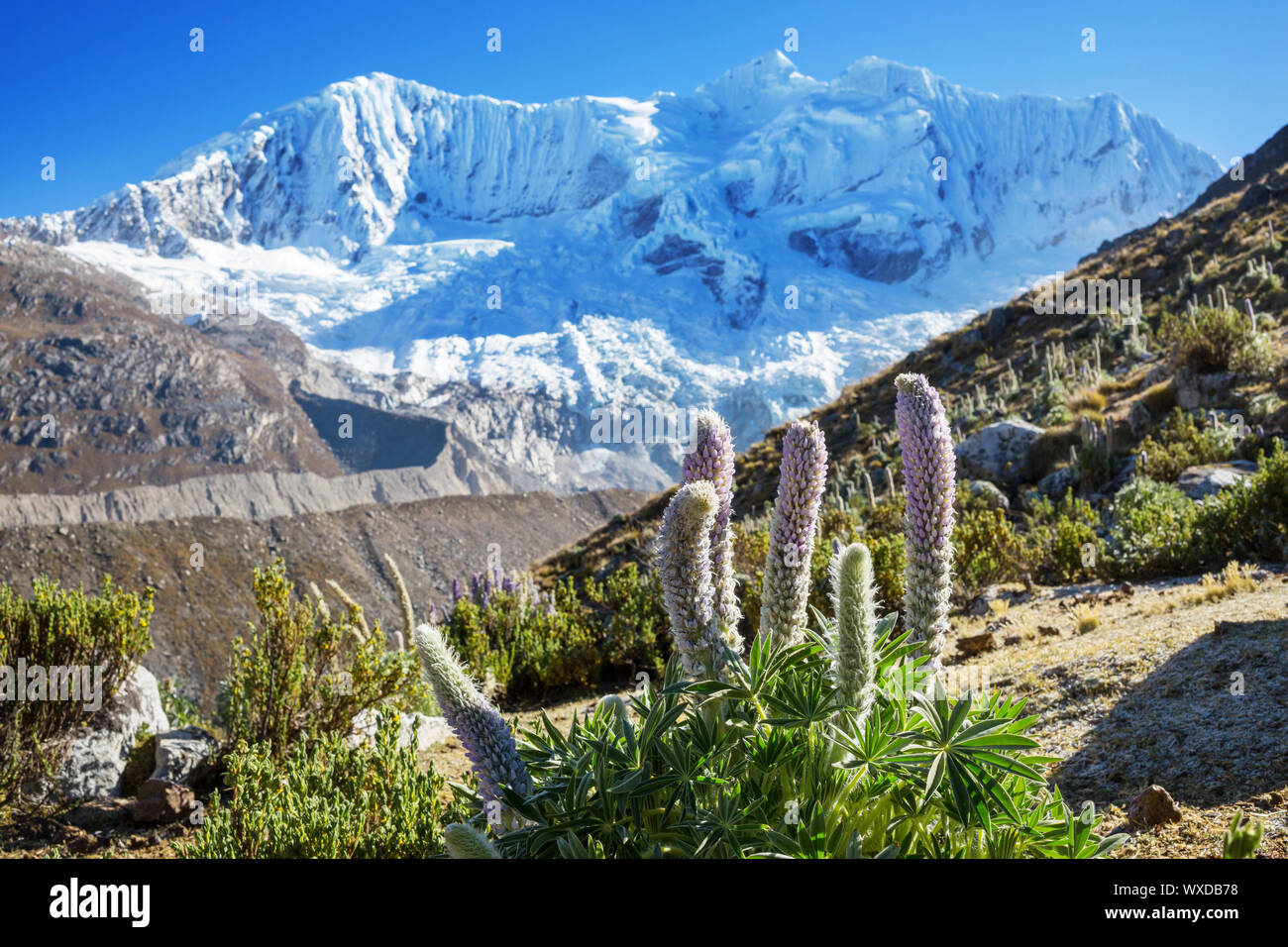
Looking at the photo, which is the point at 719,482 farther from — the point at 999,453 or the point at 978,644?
the point at 999,453

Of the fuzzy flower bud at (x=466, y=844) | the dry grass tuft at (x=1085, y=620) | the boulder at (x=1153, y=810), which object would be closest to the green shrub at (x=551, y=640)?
the dry grass tuft at (x=1085, y=620)

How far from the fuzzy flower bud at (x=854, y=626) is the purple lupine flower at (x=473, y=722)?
2.78 ft

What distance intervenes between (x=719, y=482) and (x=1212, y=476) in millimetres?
8553

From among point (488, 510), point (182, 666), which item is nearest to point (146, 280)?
point (488, 510)

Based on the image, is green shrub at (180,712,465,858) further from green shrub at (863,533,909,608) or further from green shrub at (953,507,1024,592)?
green shrub at (953,507,1024,592)

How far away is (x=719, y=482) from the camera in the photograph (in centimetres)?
226

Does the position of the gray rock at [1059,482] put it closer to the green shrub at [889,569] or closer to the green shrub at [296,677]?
the green shrub at [889,569]

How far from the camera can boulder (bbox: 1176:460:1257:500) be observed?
8273 millimetres

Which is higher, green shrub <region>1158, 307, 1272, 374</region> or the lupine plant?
green shrub <region>1158, 307, 1272, 374</region>

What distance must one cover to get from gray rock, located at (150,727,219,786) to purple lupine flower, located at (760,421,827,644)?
5.04 m

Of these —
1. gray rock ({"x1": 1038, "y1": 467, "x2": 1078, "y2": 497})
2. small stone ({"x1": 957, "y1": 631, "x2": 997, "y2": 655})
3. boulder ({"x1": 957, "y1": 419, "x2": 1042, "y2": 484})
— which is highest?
boulder ({"x1": 957, "y1": 419, "x2": 1042, "y2": 484})

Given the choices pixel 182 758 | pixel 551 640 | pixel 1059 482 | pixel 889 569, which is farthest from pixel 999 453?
pixel 182 758

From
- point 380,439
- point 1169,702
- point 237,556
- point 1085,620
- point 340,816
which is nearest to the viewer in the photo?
point 340,816

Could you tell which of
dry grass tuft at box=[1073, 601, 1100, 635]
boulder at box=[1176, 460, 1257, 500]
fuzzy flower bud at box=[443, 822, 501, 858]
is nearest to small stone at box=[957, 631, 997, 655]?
dry grass tuft at box=[1073, 601, 1100, 635]
